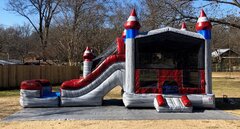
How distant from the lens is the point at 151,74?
13734mm

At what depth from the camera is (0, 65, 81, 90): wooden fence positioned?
25.9 meters

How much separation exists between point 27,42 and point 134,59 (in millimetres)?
49958

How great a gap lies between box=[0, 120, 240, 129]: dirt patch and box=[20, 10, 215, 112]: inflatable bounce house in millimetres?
2393

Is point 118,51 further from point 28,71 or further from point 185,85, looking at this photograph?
point 28,71

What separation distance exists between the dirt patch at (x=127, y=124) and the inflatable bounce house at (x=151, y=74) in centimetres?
239

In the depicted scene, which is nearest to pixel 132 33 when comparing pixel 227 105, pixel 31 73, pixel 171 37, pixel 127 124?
pixel 171 37

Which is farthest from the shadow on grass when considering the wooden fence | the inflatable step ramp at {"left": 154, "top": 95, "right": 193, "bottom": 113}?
the wooden fence

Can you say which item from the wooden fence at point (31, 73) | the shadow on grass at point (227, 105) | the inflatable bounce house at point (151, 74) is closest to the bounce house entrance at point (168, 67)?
the inflatable bounce house at point (151, 74)

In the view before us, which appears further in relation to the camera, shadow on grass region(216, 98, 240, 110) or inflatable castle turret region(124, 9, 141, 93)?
shadow on grass region(216, 98, 240, 110)

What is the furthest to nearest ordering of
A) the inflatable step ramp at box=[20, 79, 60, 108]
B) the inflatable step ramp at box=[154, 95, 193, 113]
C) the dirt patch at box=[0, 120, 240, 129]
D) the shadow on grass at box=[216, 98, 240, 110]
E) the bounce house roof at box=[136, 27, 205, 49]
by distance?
the shadow on grass at box=[216, 98, 240, 110] → the inflatable step ramp at box=[20, 79, 60, 108] → the bounce house roof at box=[136, 27, 205, 49] → the inflatable step ramp at box=[154, 95, 193, 113] → the dirt patch at box=[0, 120, 240, 129]

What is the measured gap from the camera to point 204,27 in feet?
45.8

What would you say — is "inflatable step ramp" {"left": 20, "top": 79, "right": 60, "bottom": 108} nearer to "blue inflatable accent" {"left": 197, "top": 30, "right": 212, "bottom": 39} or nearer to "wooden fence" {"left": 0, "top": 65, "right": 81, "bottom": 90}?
"blue inflatable accent" {"left": 197, "top": 30, "right": 212, "bottom": 39}

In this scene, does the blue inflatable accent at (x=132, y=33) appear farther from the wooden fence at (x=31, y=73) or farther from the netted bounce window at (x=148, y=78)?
the wooden fence at (x=31, y=73)

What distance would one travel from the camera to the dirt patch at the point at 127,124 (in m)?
10.2
